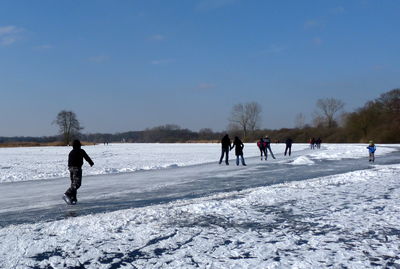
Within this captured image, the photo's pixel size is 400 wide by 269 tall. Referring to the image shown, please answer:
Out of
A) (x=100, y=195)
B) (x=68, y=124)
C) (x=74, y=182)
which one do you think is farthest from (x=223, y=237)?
(x=68, y=124)

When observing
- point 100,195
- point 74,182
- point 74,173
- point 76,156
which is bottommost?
point 100,195

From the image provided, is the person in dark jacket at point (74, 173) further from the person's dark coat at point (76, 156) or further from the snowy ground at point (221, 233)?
the snowy ground at point (221, 233)

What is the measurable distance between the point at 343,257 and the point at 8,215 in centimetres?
588

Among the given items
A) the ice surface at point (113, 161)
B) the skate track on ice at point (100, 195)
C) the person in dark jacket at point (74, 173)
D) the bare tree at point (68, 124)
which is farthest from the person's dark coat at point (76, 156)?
the bare tree at point (68, 124)

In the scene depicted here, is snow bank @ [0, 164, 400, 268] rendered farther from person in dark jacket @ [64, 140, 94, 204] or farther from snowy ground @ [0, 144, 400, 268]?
person in dark jacket @ [64, 140, 94, 204]

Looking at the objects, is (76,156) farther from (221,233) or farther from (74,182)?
(221,233)

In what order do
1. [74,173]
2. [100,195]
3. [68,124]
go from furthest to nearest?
[68,124], [100,195], [74,173]

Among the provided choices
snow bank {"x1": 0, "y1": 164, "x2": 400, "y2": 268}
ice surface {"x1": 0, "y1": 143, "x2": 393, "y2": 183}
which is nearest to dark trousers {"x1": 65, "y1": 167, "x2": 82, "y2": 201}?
snow bank {"x1": 0, "y1": 164, "x2": 400, "y2": 268}

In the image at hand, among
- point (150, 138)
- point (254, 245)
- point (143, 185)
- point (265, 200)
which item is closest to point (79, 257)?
point (254, 245)

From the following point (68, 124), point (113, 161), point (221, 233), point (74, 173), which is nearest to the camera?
point (221, 233)

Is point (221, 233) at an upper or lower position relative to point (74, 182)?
lower

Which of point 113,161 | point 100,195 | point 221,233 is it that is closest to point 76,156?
point 100,195

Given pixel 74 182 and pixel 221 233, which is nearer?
pixel 221 233

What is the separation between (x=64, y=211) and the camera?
22.8 ft
